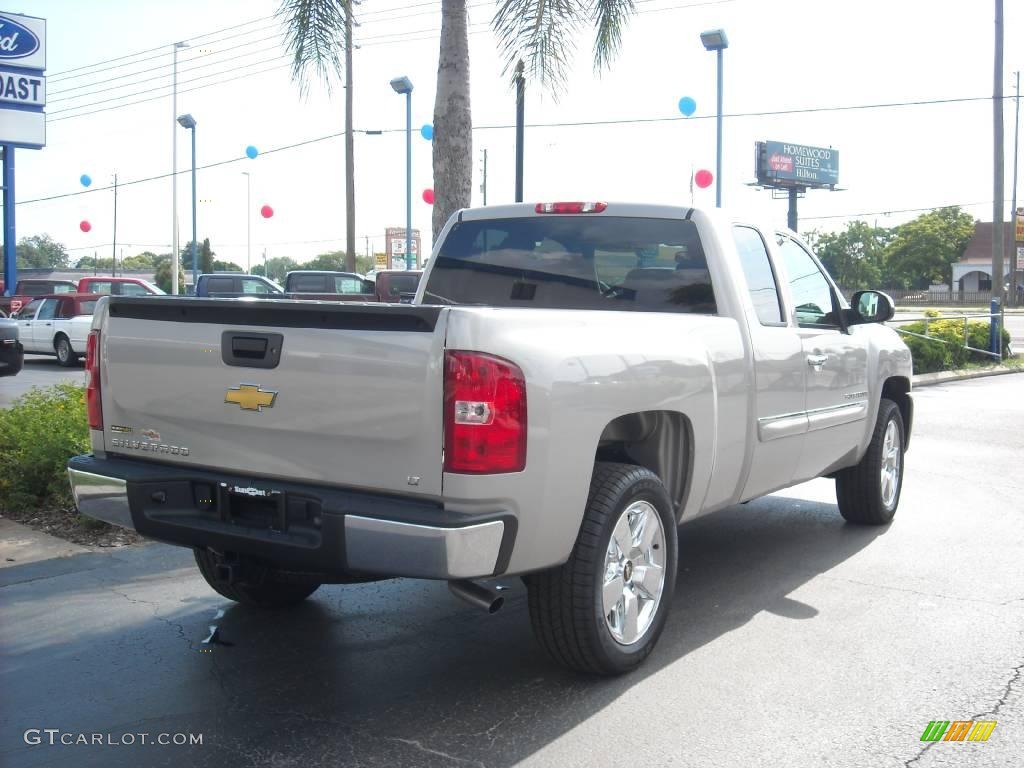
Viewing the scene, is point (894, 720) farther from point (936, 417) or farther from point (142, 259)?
point (142, 259)

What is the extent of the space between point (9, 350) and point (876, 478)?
8.71 metres

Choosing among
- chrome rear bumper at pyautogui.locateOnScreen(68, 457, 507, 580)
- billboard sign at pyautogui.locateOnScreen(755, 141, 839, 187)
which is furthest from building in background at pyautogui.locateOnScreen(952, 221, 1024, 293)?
chrome rear bumper at pyautogui.locateOnScreen(68, 457, 507, 580)

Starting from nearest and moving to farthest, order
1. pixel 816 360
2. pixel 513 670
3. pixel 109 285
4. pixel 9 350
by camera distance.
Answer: pixel 513 670, pixel 816 360, pixel 9 350, pixel 109 285

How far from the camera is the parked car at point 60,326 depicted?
2331 centimetres

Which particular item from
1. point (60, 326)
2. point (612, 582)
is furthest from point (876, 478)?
point (60, 326)

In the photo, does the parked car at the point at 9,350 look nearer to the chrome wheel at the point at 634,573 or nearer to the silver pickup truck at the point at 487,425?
the silver pickup truck at the point at 487,425

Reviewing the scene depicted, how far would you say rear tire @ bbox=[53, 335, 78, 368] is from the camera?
77.0 ft

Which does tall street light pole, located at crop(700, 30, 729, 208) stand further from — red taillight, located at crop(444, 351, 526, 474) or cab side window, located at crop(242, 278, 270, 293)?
red taillight, located at crop(444, 351, 526, 474)

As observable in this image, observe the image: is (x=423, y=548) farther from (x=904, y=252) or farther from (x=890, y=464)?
(x=904, y=252)

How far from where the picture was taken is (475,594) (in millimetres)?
3941

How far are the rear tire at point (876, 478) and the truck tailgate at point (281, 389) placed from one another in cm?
426

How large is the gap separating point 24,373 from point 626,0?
15239 millimetres

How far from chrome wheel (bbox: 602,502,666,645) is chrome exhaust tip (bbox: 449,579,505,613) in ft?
1.87

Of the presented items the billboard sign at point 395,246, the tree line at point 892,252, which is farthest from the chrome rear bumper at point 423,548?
the tree line at point 892,252
